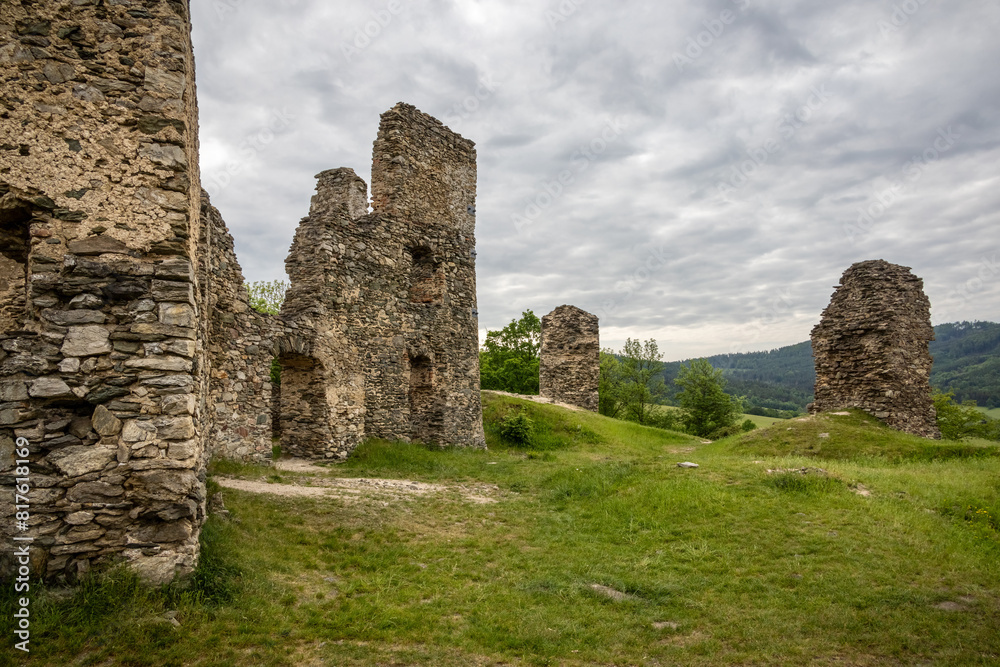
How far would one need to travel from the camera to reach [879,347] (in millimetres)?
16766

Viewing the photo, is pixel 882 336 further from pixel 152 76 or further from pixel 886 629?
pixel 152 76

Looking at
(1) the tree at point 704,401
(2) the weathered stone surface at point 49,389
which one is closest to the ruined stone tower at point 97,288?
(2) the weathered stone surface at point 49,389

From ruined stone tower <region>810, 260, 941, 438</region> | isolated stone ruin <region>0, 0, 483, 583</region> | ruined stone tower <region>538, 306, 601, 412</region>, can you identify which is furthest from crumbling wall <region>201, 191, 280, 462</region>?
ruined stone tower <region>538, 306, 601, 412</region>

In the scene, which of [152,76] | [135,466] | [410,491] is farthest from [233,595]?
[410,491]

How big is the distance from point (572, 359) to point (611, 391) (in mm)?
13187

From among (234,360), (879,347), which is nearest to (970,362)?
(879,347)

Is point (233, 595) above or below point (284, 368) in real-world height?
below

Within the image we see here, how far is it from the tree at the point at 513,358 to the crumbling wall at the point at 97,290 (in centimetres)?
3279

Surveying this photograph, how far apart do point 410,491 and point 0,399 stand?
6772mm

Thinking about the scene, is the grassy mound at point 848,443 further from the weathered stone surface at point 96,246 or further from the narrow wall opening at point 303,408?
the weathered stone surface at point 96,246

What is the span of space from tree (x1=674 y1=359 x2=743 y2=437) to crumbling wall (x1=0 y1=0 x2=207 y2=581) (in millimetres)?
32530

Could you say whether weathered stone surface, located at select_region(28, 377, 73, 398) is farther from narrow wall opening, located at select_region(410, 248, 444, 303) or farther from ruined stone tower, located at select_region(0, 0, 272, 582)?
narrow wall opening, located at select_region(410, 248, 444, 303)

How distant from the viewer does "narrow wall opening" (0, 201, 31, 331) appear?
475 centimetres

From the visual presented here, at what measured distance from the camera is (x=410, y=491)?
34.0 ft
